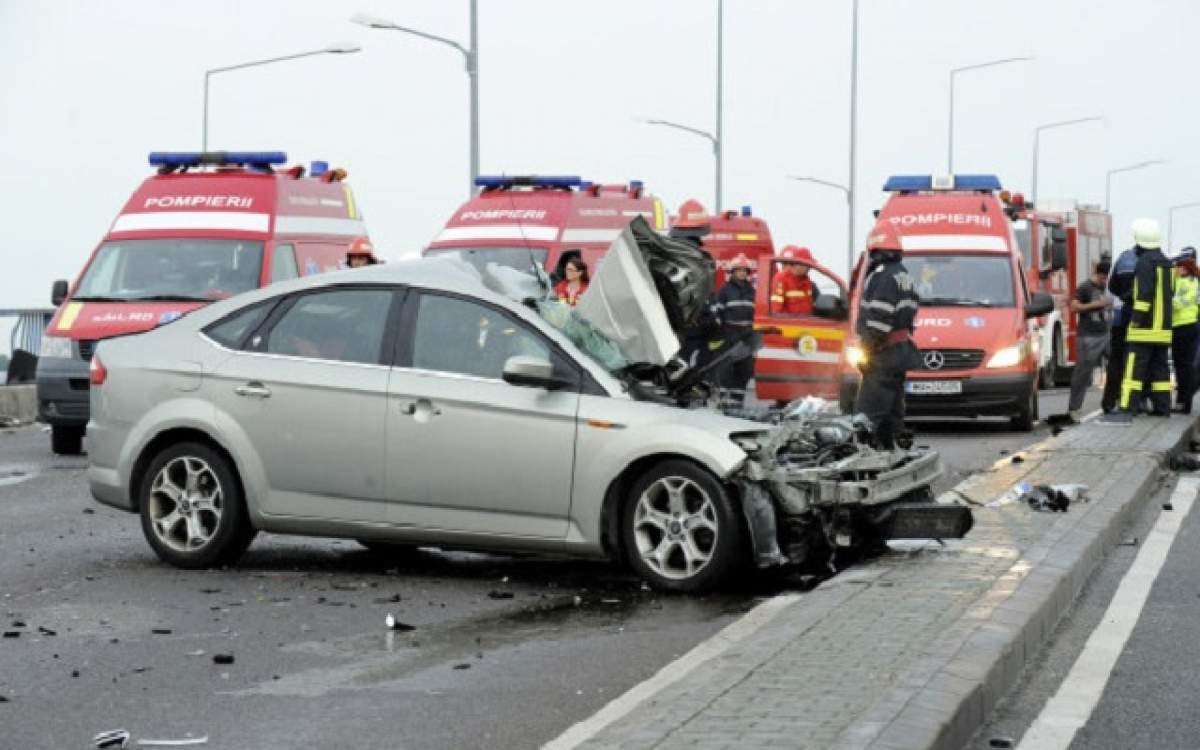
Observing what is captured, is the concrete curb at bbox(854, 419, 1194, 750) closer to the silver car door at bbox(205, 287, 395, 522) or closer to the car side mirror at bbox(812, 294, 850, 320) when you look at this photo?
the silver car door at bbox(205, 287, 395, 522)

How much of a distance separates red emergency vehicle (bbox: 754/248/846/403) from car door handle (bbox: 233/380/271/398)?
43.2 feet

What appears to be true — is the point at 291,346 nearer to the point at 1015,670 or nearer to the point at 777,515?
the point at 777,515

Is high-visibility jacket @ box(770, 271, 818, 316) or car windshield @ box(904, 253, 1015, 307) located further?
high-visibility jacket @ box(770, 271, 818, 316)

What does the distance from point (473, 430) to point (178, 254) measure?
10287mm

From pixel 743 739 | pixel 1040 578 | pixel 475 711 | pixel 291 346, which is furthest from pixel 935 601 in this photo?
pixel 291 346

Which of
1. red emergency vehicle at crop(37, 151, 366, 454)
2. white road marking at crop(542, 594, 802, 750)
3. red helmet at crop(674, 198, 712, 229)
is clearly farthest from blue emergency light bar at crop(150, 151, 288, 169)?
white road marking at crop(542, 594, 802, 750)

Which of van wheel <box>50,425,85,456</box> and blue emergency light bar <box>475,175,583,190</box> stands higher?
blue emergency light bar <box>475,175,583,190</box>

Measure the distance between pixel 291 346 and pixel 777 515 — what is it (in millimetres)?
2703

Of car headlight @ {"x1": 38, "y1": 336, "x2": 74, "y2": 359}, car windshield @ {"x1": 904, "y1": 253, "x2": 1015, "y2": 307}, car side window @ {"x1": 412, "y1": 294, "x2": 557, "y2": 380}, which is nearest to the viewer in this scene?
car side window @ {"x1": 412, "y1": 294, "x2": 557, "y2": 380}

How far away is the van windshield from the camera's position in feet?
67.2

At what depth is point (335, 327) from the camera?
38.3 ft

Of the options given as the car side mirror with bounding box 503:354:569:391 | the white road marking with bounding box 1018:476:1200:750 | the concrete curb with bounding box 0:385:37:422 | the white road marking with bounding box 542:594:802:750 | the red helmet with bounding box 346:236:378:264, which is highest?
the red helmet with bounding box 346:236:378:264

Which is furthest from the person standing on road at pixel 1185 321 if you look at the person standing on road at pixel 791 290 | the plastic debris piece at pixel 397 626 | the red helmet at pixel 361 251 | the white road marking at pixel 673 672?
the plastic debris piece at pixel 397 626

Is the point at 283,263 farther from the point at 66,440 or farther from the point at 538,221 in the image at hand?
the point at 538,221
